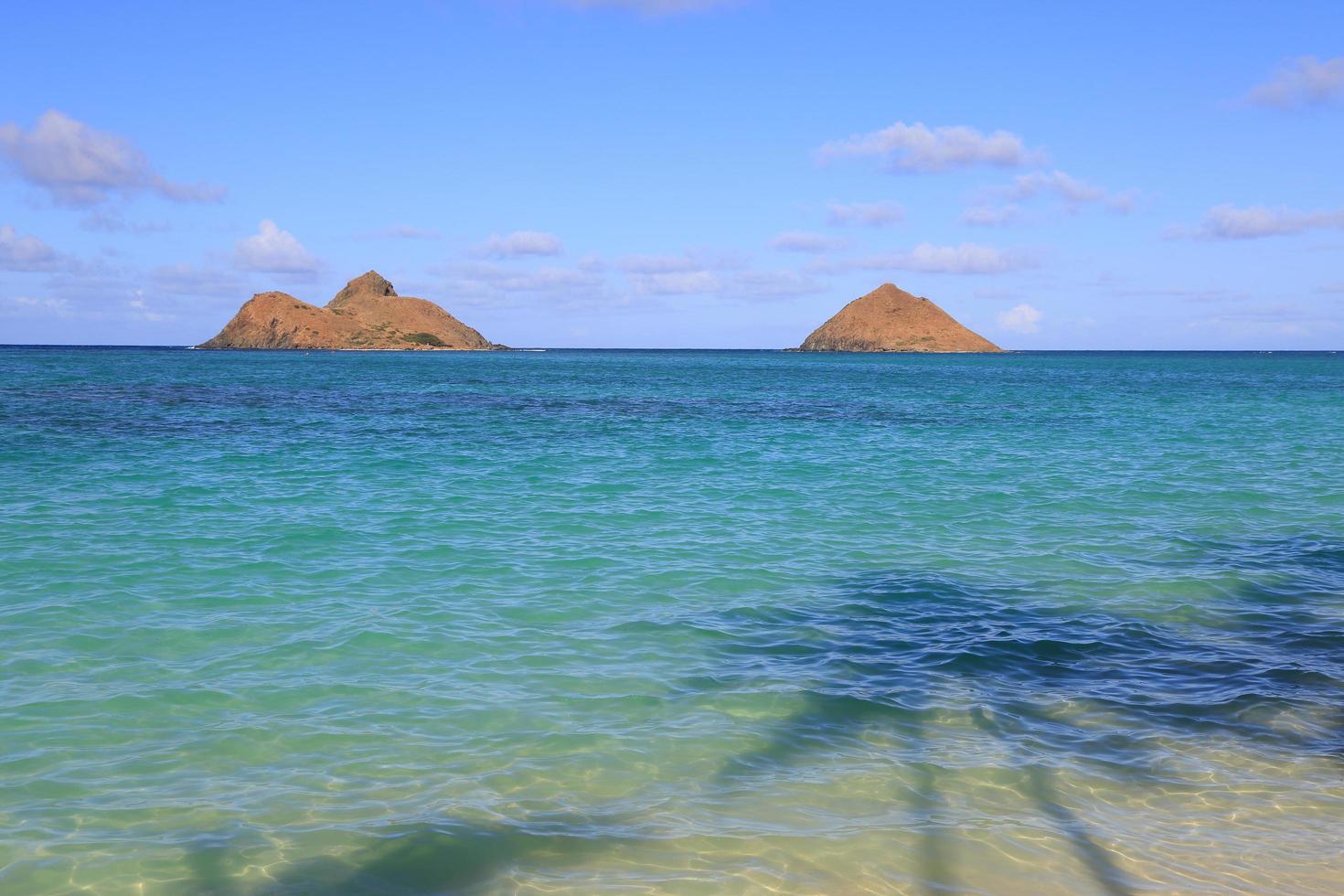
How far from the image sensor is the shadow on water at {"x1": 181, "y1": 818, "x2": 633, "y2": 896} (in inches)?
235

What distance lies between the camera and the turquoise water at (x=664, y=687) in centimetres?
642

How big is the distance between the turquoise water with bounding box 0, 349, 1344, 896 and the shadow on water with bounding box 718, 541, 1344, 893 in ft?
0.15

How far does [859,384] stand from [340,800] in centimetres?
8052

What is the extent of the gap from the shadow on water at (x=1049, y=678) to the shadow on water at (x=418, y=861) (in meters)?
1.59

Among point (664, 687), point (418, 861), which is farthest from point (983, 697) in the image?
point (418, 861)

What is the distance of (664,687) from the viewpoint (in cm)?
→ 958

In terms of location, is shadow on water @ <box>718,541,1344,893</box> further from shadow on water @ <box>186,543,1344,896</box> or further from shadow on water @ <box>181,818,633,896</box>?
shadow on water @ <box>181,818,633,896</box>

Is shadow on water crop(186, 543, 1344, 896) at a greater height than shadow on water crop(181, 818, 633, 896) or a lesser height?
greater

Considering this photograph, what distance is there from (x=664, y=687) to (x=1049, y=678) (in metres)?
4.00

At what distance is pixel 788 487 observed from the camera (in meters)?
23.3

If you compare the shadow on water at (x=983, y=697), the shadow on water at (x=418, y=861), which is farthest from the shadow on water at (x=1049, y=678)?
the shadow on water at (x=418, y=861)

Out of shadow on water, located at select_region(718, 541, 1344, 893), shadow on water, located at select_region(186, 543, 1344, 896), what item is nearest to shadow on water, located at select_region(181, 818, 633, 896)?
shadow on water, located at select_region(186, 543, 1344, 896)

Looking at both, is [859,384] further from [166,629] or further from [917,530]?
[166,629]

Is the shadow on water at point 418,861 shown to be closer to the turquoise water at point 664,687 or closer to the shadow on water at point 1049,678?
the turquoise water at point 664,687
